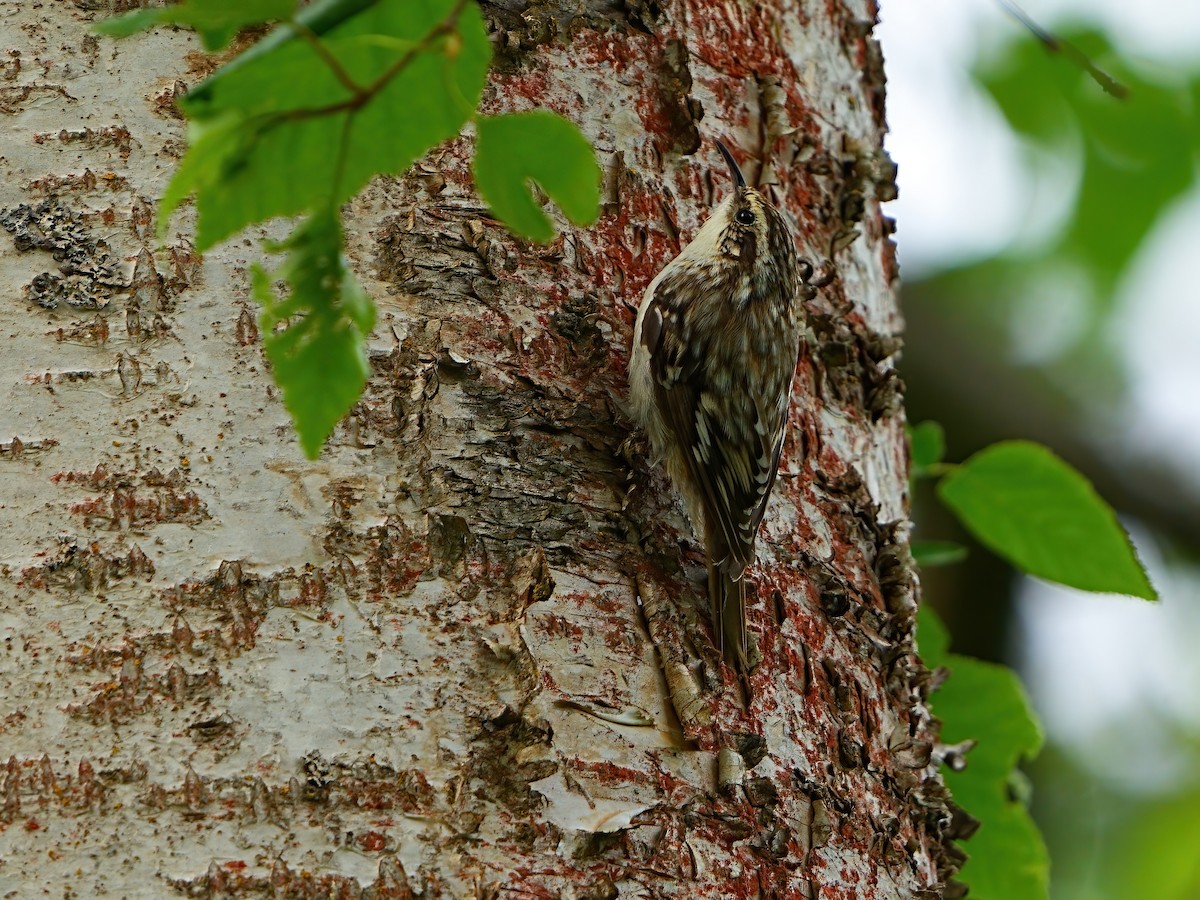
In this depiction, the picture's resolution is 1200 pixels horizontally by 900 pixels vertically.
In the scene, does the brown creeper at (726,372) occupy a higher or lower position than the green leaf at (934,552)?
higher

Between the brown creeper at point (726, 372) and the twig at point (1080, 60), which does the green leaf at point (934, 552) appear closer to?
the brown creeper at point (726, 372)

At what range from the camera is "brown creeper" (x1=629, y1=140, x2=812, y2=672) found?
217cm

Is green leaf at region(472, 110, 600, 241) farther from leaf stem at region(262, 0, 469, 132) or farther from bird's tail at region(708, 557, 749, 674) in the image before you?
bird's tail at region(708, 557, 749, 674)

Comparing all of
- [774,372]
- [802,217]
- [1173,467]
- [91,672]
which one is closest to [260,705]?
[91,672]

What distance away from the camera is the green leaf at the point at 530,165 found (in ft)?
3.88

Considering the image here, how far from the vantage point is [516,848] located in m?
1.61

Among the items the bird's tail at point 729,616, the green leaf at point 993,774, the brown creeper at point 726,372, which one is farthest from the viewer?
the green leaf at point 993,774

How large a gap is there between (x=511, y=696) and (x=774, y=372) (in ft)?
4.63

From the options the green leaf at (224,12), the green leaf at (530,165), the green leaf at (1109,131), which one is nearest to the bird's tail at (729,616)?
the green leaf at (530,165)

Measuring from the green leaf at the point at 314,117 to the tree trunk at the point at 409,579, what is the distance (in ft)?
2.12

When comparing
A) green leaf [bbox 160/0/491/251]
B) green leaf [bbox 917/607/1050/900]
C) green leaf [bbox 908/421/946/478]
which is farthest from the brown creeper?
green leaf [bbox 160/0/491/251]

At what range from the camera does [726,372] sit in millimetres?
3043

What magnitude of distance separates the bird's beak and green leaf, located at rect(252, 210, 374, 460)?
1317mm

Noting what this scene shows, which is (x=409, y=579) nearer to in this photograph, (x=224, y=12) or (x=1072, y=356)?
(x=224, y=12)
